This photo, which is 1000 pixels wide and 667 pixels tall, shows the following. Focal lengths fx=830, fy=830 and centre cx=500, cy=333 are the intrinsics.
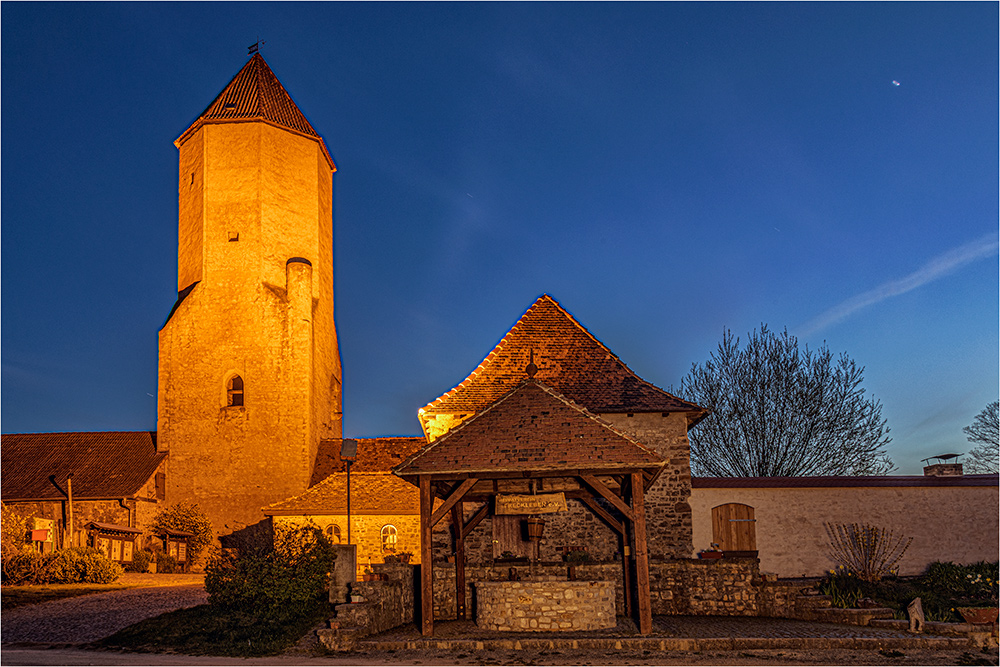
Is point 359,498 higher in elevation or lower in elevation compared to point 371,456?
lower

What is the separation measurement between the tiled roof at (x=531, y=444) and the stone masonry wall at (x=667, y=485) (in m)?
5.44

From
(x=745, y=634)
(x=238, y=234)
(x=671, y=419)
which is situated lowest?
(x=745, y=634)

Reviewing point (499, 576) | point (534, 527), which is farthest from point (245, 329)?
point (499, 576)

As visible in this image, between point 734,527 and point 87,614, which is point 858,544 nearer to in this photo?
point 734,527

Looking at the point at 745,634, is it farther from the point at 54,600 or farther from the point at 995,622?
the point at 54,600

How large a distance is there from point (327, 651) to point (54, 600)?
9.56 metres

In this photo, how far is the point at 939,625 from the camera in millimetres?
12836

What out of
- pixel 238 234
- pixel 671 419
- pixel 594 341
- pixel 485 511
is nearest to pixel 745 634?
pixel 485 511

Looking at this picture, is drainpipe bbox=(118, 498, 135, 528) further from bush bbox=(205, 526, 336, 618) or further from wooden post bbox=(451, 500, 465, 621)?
wooden post bbox=(451, 500, 465, 621)

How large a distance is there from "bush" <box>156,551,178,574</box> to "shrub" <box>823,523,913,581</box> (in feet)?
69.4

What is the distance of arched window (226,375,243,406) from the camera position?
3156 centimetres

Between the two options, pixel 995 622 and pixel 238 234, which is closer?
pixel 995 622

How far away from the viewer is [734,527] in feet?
Result: 69.7

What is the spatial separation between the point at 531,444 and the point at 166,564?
20.4 m
